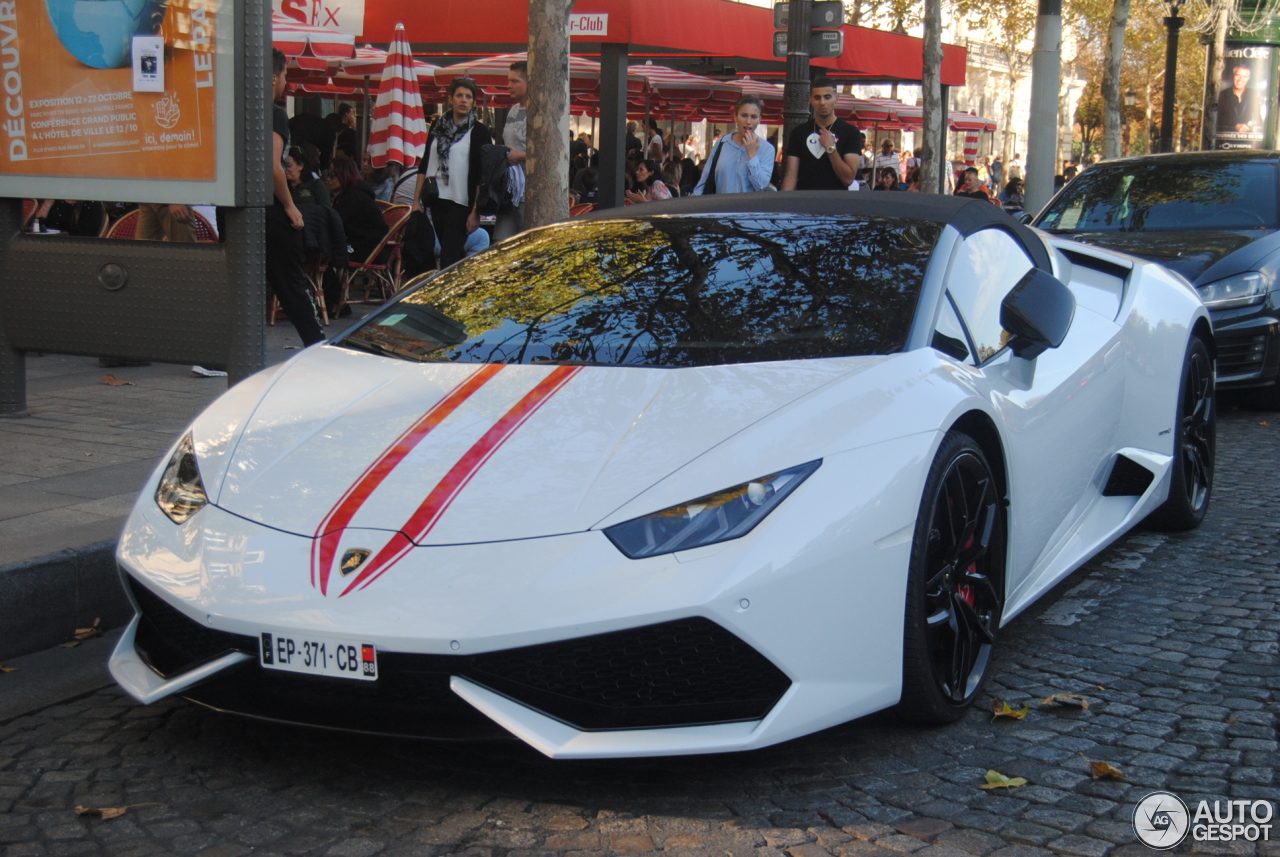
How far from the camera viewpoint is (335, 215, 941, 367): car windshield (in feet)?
11.5

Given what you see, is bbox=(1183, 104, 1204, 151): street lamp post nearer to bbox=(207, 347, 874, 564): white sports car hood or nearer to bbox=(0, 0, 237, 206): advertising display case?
bbox=(0, 0, 237, 206): advertising display case

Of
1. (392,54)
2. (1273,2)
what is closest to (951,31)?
(1273,2)

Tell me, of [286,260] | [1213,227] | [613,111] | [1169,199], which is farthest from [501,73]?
[1213,227]

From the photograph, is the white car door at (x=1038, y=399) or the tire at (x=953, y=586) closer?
the tire at (x=953, y=586)

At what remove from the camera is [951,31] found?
60.6 meters

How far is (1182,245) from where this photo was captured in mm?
8211

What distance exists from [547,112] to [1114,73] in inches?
969

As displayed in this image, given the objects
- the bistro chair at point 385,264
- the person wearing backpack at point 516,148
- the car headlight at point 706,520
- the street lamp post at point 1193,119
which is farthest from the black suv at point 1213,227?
the street lamp post at point 1193,119

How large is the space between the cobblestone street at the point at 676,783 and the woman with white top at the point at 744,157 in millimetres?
6491

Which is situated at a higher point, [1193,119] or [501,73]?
[1193,119]

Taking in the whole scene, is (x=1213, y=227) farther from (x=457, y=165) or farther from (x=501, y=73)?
(x=501, y=73)

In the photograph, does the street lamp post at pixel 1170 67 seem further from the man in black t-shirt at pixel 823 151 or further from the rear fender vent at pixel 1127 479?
the rear fender vent at pixel 1127 479

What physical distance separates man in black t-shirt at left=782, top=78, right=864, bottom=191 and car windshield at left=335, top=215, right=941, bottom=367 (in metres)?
5.53

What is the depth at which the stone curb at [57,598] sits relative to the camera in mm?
3842
